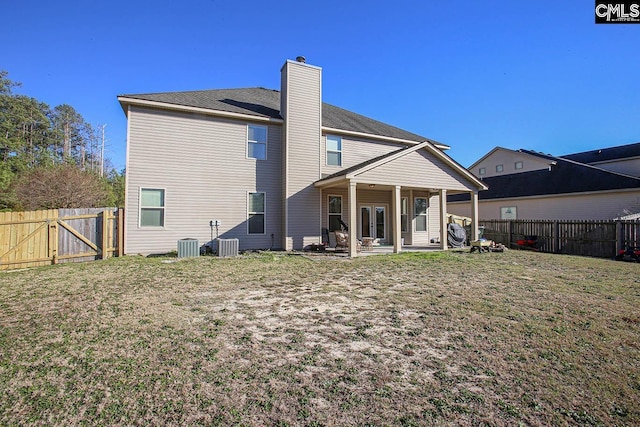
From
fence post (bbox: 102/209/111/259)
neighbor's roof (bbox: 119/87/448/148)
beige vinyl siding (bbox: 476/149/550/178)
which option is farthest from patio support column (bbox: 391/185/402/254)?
beige vinyl siding (bbox: 476/149/550/178)

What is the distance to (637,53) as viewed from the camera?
9.34 meters

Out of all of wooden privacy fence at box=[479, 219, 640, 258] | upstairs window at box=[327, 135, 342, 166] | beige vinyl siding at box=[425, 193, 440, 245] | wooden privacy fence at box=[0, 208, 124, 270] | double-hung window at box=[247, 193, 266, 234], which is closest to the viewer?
wooden privacy fence at box=[0, 208, 124, 270]

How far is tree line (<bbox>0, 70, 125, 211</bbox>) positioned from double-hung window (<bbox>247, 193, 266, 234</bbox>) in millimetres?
14267

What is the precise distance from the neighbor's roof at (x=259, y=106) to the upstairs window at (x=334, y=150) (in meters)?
0.55

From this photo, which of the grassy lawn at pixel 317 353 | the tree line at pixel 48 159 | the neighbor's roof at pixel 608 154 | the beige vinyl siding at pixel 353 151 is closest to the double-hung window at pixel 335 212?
the beige vinyl siding at pixel 353 151

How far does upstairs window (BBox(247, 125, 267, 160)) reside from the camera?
1288cm

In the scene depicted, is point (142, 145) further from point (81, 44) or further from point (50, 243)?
point (81, 44)

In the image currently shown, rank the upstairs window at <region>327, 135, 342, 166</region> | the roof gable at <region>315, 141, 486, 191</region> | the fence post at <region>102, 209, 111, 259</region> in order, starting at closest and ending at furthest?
the fence post at <region>102, 209, 111, 259</region>
the roof gable at <region>315, 141, 486, 191</region>
the upstairs window at <region>327, 135, 342, 166</region>

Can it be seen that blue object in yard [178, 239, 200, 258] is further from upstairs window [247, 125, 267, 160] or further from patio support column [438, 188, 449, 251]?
patio support column [438, 188, 449, 251]

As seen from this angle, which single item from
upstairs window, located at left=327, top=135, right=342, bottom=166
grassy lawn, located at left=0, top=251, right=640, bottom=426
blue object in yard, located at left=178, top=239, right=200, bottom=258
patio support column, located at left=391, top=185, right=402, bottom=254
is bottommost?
grassy lawn, located at left=0, top=251, right=640, bottom=426

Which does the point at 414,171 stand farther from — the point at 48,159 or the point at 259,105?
the point at 48,159

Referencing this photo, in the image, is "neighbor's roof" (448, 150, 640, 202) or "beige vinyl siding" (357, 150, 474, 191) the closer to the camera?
"beige vinyl siding" (357, 150, 474, 191)

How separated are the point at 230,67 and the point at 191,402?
49.4 feet

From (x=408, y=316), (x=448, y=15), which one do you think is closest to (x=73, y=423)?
(x=408, y=316)
